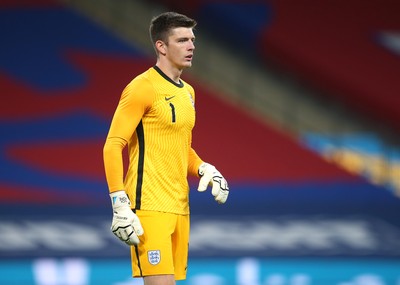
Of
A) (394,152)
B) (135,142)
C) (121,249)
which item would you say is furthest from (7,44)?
(135,142)

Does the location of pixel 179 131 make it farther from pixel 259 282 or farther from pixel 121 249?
pixel 121 249

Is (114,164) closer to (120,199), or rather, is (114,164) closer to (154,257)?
(120,199)

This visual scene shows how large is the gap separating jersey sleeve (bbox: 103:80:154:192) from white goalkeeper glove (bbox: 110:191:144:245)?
0.19 ft

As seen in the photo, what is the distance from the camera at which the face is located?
4.06m

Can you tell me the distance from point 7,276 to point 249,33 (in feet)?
12.5

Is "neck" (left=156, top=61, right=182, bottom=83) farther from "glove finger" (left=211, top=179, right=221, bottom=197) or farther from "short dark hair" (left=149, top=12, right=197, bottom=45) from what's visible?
"glove finger" (left=211, top=179, right=221, bottom=197)

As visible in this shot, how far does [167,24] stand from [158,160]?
63 cm

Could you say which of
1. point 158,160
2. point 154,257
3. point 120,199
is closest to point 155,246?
point 154,257

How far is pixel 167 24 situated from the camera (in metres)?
4.08

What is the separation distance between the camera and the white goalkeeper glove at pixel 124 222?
3750 millimetres

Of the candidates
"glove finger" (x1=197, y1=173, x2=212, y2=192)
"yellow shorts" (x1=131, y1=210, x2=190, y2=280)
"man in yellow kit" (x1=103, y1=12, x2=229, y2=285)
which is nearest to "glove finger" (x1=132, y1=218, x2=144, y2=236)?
"man in yellow kit" (x1=103, y1=12, x2=229, y2=285)

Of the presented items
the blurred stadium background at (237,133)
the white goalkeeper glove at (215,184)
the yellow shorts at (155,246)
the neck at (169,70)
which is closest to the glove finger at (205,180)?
the white goalkeeper glove at (215,184)

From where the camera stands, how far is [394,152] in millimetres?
9289

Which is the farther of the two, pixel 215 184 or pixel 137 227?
pixel 215 184
